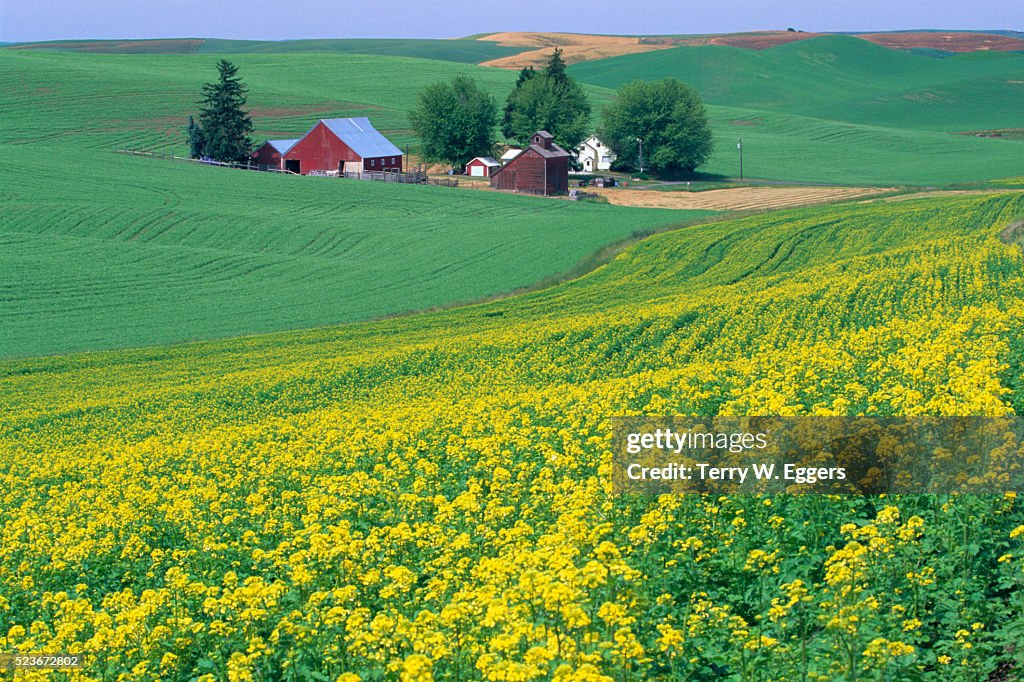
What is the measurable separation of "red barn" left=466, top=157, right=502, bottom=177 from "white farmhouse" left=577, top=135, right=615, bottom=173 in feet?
36.0

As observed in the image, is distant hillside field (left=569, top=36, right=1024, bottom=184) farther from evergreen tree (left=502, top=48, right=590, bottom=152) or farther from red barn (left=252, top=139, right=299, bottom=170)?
red barn (left=252, top=139, right=299, bottom=170)

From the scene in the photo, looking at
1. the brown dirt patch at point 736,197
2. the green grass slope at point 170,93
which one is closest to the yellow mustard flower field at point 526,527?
the brown dirt patch at point 736,197

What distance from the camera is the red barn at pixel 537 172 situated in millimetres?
88188

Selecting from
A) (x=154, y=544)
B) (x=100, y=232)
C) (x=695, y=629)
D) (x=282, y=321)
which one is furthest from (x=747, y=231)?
(x=695, y=629)

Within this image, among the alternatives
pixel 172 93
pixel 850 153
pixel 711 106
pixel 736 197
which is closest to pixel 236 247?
pixel 736 197

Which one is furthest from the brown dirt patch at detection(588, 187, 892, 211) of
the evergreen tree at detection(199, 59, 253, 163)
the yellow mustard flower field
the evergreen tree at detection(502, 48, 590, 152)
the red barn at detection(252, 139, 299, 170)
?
the yellow mustard flower field

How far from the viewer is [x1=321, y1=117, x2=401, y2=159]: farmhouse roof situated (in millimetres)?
94875

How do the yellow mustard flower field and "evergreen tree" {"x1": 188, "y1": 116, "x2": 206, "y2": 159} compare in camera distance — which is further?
"evergreen tree" {"x1": 188, "y1": 116, "x2": 206, "y2": 159}

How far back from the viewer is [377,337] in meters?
36.2

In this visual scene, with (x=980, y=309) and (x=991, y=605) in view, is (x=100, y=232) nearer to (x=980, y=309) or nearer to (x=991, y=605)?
(x=980, y=309)

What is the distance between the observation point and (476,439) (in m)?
15.0

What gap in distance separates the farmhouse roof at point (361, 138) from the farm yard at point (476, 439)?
2817cm

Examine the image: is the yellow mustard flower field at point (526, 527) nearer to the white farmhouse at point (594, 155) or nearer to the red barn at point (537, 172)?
the red barn at point (537, 172)

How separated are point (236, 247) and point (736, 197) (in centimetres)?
4088
